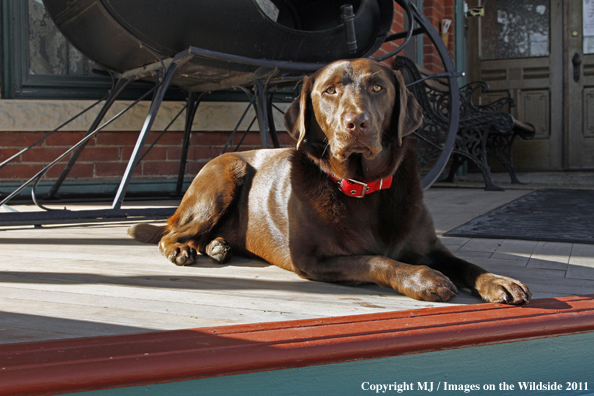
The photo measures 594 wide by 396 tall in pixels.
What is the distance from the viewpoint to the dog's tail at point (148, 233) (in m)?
2.72

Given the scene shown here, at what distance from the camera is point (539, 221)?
3.27 meters

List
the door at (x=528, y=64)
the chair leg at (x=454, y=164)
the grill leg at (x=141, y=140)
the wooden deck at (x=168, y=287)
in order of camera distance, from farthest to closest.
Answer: the door at (x=528, y=64) < the chair leg at (x=454, y=164) < the grill leg at (x=141, y=140) < the wooden deck at (x=168, y=287)

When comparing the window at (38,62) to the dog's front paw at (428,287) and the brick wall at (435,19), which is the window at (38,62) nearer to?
the dog's front paw at (428,287)

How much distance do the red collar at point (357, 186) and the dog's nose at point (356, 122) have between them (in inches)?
8.7

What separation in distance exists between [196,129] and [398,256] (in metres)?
2.98

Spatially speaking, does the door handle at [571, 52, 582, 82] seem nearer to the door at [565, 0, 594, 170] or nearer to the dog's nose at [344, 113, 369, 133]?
the door at [565, 0, 594, 170]

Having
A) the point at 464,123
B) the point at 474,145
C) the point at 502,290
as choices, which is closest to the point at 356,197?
the point at 502,290

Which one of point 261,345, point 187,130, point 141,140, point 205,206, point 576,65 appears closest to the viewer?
point 261,345

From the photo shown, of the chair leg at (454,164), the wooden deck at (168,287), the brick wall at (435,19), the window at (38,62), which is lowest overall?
the wooden deck at (168,287)

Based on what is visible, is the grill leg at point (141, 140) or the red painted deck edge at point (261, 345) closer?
the red painted deck edge at point (261, 345)

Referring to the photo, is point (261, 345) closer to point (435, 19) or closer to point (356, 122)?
point (356, 122)

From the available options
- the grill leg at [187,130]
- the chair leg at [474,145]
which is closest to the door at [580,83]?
the chair leg at [474,145]

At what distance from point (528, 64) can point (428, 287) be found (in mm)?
7378

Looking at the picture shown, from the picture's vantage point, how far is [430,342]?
1.26m
